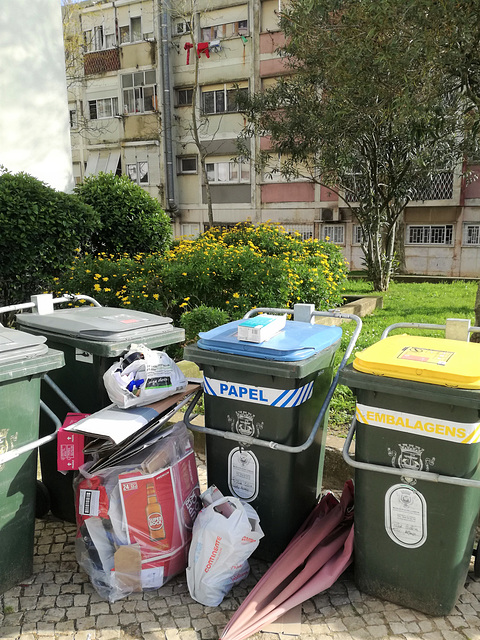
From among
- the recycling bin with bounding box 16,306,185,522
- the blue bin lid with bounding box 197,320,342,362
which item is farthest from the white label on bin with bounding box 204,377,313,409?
the recycling bin with bounding box 16,306,185,522

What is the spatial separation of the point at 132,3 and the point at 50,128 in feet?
61.9

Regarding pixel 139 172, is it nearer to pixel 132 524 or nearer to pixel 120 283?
pixel 120 283

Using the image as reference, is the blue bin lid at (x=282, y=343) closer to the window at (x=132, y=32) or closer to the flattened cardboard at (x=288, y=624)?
the flattened cardboard at (x=288, y=624)

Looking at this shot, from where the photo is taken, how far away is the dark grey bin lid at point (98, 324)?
324 cm

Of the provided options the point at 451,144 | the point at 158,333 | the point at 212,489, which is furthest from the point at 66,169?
the point at 212,489

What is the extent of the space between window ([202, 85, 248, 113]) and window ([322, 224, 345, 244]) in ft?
22.1

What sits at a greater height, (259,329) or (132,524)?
(259,329)

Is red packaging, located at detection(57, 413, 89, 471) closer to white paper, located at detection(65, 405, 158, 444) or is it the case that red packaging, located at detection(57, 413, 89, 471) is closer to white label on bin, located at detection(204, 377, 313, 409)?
white paper, located at detection(65, 405, 158, 444)

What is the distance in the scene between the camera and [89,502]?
2898 mm

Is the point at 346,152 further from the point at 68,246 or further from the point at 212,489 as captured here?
the point at 212,489

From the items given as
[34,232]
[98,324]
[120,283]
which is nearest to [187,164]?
[34,232]

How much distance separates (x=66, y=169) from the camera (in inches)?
439

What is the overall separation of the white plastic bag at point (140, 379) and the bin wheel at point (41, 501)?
1.05 meters

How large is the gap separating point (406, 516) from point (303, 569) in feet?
2.14
